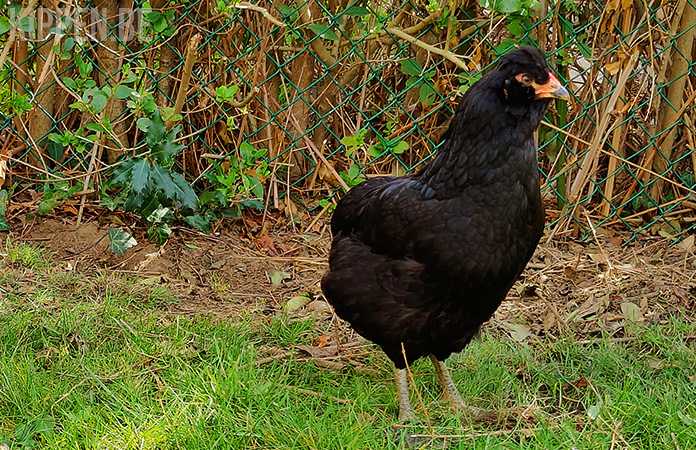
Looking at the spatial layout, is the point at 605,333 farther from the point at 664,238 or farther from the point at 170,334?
the point at 170,334

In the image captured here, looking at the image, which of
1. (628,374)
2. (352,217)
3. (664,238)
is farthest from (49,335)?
(664,238)

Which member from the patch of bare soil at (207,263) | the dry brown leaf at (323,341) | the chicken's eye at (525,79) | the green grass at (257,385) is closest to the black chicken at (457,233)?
the chicken's eye at (525,79)

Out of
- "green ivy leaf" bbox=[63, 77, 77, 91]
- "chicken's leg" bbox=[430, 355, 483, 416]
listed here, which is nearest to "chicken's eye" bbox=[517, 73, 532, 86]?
"chicken's leg" bbox=[430, 355, 483, 416]

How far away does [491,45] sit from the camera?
4.10 meters

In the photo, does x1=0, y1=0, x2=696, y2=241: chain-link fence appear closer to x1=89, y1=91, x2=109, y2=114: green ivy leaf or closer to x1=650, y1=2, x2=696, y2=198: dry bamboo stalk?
x1=650, y1=2, x2=696, y2=198: dry bamboo stalk

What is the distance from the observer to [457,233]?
2611 mm

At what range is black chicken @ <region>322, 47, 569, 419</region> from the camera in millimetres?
2574

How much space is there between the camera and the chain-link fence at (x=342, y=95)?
4.01 meters

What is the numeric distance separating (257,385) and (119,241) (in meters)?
1.44

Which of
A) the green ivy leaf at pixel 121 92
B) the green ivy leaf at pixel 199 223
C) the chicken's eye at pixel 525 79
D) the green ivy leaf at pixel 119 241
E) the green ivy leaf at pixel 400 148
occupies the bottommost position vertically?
the green ivy leaf at pixel 119 241

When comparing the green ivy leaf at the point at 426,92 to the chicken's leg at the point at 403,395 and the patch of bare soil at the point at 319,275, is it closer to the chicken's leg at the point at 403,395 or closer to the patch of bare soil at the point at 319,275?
the patch of bare soil at the point at 319,275

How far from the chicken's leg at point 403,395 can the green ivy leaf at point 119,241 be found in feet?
5.41

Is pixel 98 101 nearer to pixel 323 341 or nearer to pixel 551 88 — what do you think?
pixel 323 341

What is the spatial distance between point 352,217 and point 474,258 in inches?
26.4
